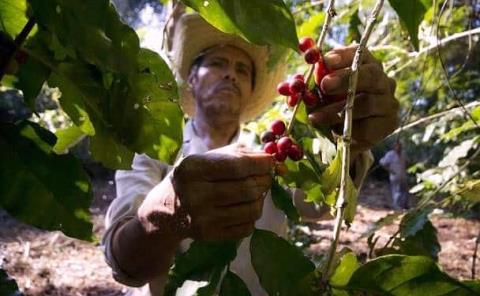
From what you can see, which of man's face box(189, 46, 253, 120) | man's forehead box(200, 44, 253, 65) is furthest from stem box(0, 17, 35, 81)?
man's forehead box(200, 44, 253, 65)

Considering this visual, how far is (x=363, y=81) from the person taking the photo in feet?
2.31

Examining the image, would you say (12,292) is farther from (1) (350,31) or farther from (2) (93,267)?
(2) (93,267)

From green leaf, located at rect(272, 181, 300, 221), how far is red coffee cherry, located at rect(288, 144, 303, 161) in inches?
1.8

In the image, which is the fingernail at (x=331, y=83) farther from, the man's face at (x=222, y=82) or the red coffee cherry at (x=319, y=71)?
the man's face at (x=222, y=82)

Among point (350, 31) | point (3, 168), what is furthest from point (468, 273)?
point (3, 168)

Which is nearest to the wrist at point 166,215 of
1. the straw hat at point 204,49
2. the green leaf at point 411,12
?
the green leaf at point 411,12

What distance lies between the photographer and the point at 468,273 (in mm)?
3602

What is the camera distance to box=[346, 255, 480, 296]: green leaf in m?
0.49

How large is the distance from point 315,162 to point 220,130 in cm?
84

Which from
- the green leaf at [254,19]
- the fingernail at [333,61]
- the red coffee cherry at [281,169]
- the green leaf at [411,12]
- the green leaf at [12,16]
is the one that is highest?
the green leaf at [411,12]

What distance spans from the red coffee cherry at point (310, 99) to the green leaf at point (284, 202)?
12 centimetres

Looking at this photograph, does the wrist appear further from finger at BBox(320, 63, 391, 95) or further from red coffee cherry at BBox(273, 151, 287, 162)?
finger at BBox(320, 63, 391, 95)

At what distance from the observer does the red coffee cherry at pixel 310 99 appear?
670mm

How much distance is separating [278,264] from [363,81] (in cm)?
29
